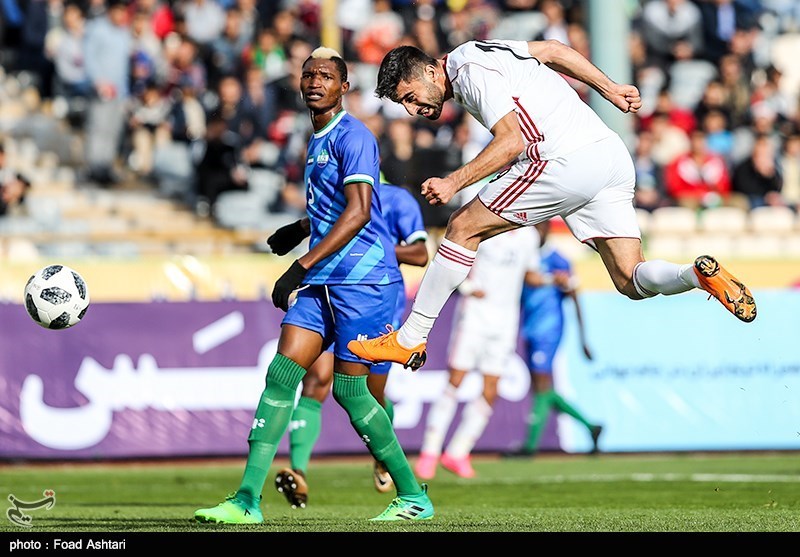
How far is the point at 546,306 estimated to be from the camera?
603 inches

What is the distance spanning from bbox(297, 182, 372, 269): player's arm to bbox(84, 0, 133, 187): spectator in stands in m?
11.3

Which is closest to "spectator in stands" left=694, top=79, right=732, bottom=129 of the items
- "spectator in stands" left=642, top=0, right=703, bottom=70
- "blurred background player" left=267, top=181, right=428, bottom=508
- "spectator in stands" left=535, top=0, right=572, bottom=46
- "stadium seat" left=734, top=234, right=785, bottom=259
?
"spectator in stands" left=642, top=0, right=703, bottom=70

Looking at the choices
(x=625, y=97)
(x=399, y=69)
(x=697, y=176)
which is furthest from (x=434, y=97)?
(x=697, y=176)

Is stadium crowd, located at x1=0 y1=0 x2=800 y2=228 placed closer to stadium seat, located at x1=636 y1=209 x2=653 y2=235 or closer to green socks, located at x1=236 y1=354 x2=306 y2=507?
stadium seat, located at x1=636 y1=209 x2=653 y2=235

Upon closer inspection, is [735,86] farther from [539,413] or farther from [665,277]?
[665,277]

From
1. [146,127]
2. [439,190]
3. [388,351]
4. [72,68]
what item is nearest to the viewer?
[439,190]

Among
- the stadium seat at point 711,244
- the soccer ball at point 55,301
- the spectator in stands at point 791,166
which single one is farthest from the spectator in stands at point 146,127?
the soccer ball at point 55,301

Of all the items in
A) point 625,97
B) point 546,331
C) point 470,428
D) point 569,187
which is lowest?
point 470,428

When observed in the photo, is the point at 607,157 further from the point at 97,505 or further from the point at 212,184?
the point at 212,184

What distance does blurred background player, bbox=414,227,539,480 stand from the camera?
13852 millimetres

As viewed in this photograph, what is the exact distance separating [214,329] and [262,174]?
364 cm

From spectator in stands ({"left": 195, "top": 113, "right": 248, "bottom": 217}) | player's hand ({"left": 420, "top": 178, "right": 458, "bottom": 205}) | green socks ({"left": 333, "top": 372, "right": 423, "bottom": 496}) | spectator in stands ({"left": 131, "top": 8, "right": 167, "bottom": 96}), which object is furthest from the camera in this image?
spectator in stands ({"left": 131, "top": 8, "right": 167, "bottom": 96})

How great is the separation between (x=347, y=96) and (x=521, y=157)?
37.5ft
